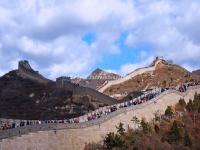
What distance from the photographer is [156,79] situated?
135m

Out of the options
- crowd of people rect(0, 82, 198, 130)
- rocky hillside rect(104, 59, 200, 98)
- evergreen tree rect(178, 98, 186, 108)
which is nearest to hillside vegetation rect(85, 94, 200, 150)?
evergreen tree rect(178, 98, 186, 108)

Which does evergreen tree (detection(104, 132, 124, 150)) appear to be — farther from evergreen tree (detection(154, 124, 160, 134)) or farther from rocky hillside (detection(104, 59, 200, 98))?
rocky hillside (detection(104, 59, 200, 98))

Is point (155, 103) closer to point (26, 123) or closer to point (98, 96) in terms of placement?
point (98, 96)

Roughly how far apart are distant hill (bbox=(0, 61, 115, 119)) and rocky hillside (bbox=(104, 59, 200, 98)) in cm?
1819

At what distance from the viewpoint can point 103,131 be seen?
75.5 metres

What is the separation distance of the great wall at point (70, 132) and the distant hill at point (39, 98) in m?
9.22

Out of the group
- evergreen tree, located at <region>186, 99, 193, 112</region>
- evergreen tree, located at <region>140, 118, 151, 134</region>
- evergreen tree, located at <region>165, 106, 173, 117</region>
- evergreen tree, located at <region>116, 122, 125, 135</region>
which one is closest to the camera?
evergreen tree, located at <region>116, 122, 125, 135</region>

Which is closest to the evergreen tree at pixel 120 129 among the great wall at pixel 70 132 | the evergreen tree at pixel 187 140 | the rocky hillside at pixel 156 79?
the great wall at pixel 70 132

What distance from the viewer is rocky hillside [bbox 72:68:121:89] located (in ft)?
465

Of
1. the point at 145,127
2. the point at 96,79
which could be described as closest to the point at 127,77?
the point at 96,79

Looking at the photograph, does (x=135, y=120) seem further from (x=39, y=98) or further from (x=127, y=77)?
(x=127, y=77)

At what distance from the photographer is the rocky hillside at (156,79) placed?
428ft

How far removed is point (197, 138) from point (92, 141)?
52.2 ft

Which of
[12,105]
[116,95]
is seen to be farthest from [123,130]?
[116,95]
